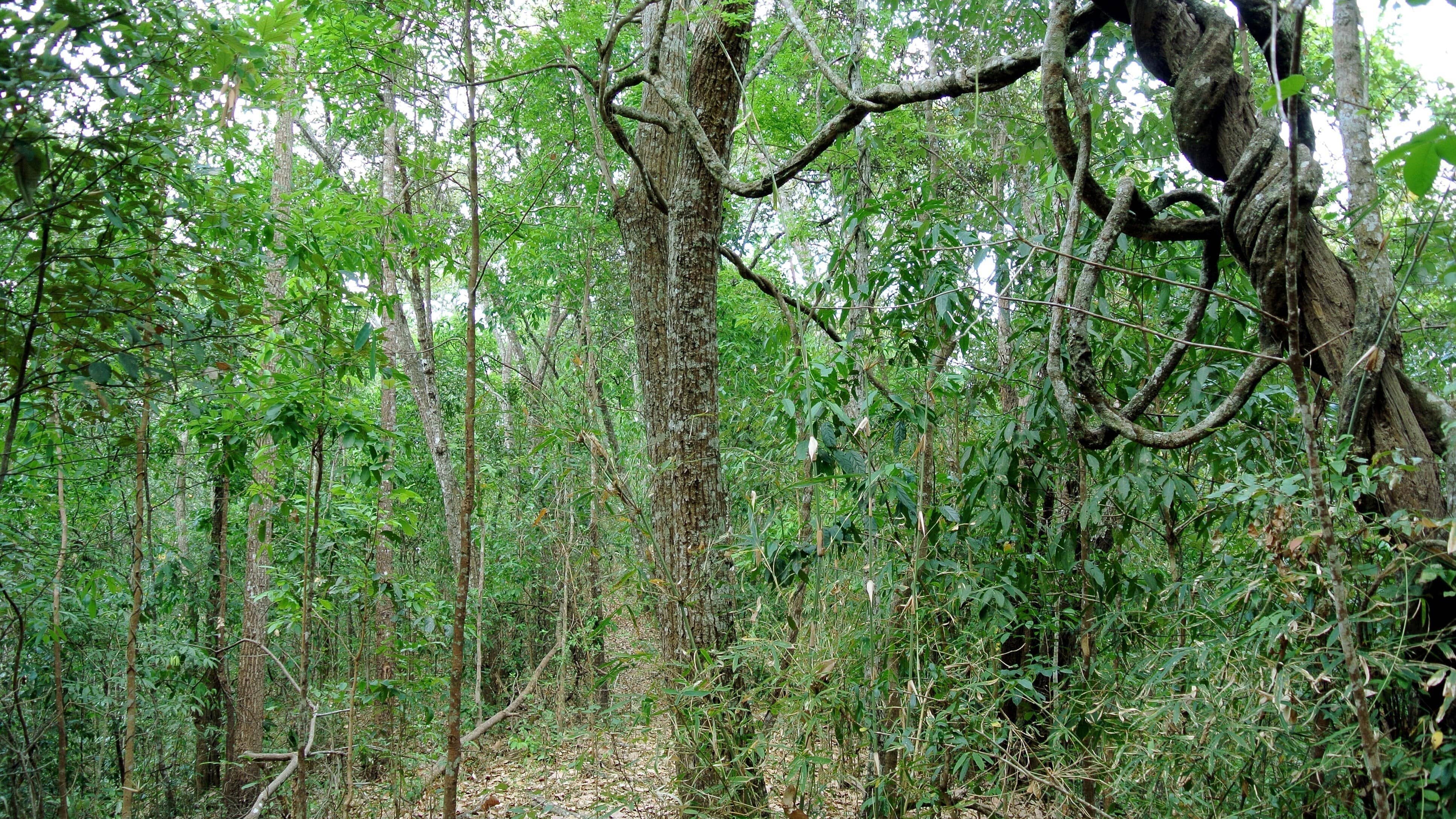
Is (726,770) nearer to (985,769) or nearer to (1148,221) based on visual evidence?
(985,769)

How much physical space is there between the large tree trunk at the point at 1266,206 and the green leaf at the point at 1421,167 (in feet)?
3.06

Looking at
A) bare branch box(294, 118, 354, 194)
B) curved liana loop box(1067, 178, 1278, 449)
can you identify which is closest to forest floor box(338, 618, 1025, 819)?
curved liana loop box(1067, 178, 1278, 449)

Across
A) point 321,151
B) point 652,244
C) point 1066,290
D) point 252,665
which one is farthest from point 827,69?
point 321,151

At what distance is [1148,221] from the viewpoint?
189 centimetres

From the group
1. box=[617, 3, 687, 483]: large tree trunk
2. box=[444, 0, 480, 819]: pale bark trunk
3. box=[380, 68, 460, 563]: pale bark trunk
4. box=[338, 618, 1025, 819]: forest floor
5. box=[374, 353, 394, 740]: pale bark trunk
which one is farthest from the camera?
box=[380, 68, 460, 563]: pale bark trunk

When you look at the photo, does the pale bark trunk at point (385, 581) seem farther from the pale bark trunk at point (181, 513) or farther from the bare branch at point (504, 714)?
the pale bark trunk at point (181, 513)

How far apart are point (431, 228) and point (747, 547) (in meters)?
2.75

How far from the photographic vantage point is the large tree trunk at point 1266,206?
1501 mm

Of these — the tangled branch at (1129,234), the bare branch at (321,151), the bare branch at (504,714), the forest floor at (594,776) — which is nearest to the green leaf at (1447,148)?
the tangled branch at (1129,234)

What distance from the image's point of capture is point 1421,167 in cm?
65

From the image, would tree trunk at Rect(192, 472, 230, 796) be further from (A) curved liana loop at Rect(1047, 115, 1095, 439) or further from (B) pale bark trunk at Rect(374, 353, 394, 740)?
(A) curved liana loop at Rect(1047, 115, 1095, 439)

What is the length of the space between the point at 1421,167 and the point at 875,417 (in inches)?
75.8

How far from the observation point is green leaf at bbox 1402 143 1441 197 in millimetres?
630

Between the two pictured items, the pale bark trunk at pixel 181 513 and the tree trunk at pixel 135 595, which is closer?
the tree trunk at pixel 135 595
